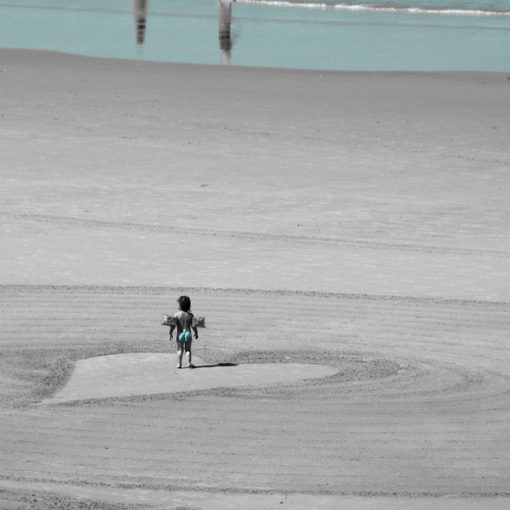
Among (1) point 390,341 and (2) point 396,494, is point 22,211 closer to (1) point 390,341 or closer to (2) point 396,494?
(1) point 390,341

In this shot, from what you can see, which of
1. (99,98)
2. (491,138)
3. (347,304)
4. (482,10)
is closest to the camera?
(347,304)

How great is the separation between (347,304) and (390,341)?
4.96ft

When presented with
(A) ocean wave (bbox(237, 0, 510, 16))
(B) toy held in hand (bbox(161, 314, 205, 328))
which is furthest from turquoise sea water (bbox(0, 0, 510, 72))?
(B) toy held in hand (bbox(161, 314, 205, 328))

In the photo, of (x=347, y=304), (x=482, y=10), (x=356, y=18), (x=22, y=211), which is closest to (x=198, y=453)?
(x=347, y=304)

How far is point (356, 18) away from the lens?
171ft

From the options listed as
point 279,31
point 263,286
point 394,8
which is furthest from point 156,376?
point 394,8

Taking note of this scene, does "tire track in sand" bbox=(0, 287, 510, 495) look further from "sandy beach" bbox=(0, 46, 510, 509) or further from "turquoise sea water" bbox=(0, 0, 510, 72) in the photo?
"turquoise sea water" bbox=(0, 0, 510, 72)

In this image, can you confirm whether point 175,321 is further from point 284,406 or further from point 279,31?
point 279,31

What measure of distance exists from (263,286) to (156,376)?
3.60 m

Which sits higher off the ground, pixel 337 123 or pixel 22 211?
pixel 337 123

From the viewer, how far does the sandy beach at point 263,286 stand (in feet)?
35.5

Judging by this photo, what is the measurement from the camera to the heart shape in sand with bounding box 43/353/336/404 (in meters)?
12.6

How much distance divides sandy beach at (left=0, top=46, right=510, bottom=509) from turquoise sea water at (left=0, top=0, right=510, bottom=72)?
21.3 feet

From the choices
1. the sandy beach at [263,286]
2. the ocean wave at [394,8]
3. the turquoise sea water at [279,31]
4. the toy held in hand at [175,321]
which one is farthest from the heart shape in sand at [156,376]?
the ocean wave at [394,8]
